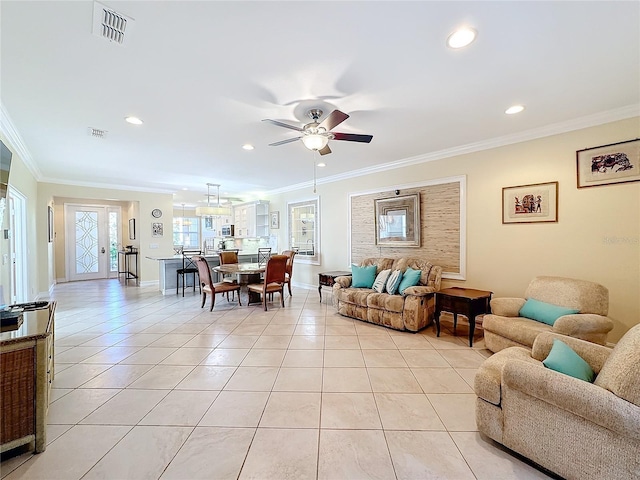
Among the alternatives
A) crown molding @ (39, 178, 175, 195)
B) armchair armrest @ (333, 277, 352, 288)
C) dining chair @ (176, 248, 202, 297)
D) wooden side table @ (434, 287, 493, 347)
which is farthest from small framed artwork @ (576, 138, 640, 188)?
crown molding @ (39, 178, 175, 195)

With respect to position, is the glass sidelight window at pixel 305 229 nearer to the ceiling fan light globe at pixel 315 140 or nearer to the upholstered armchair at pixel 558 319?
the ceiling fan light globe at pixel 315 140

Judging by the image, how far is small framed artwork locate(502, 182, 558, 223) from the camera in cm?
352

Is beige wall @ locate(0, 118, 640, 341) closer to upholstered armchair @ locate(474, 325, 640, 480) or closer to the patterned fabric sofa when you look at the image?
the patterned fabric sofa

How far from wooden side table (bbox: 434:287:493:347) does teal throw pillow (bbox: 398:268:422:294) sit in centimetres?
40

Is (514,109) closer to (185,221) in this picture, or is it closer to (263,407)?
(263,407)

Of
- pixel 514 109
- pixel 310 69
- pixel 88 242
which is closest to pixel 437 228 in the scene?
pixel 514 109

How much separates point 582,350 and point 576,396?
0.60 m

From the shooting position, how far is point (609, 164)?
10.3 ft

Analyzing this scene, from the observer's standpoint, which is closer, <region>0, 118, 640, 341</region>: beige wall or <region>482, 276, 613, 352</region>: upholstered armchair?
<region>482, 276, 613, 352</region>: upholstered armchair

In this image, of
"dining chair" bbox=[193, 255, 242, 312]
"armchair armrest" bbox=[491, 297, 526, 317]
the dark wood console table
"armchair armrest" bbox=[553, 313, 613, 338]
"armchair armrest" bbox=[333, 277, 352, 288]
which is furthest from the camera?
the dark wood console table

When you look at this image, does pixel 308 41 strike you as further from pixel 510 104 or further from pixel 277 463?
pixel 277 463

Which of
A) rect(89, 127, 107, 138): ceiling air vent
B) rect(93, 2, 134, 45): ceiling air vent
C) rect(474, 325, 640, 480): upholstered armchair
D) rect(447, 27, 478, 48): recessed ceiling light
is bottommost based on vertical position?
rect(474, 325, 640, 480): upholstered armchair

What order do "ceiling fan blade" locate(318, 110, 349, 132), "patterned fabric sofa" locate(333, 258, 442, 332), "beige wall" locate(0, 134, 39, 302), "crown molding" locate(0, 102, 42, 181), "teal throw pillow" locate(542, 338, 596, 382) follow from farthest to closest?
"patterned fabric sofa" locate(333, 258, 442, 332)
"beige wall" locate(0, 134, 39, 302)
"crown molding" locate(0, 102, 42, 181)
"ceiling fan blade" locate(318, 110, 349, 132)
"teal throw pillow" locate(542, 338, 596, 382)

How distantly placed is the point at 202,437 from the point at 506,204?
4.28 meters
